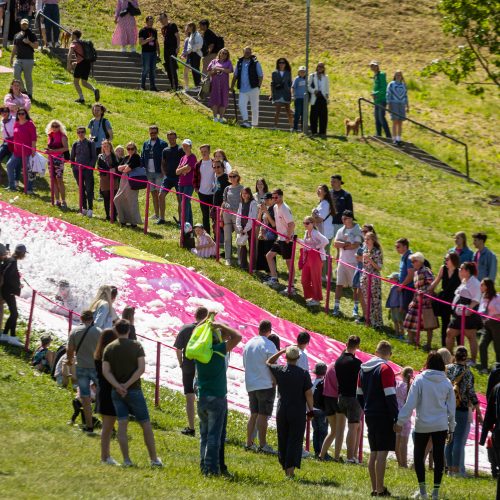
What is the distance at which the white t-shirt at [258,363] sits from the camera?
580 inches

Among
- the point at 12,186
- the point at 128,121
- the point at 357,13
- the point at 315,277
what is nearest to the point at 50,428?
the point at 315,277

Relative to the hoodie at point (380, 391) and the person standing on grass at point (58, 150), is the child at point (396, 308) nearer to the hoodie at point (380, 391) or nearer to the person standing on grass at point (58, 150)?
the person standing on grass at point (58, 150)

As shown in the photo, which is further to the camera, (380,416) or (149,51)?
(149,51)

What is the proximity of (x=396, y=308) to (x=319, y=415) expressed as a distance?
17.5ft

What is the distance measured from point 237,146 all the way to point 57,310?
1271 centimetres

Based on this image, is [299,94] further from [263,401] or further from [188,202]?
[263,401]

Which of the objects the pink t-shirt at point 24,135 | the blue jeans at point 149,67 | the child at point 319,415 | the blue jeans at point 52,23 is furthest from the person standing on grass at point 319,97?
the child at point 319,415

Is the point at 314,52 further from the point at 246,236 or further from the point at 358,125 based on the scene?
the point at 246,236

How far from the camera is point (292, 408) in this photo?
1379 cm

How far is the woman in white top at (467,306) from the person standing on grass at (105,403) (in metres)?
7.62

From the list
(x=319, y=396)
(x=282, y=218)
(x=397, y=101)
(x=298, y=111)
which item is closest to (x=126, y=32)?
(x=298, y=111)

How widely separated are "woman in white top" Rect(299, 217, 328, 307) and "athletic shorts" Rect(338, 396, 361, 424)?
243 inches

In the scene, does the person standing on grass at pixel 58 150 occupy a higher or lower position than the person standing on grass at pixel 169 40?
lower

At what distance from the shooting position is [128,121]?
30.7m
